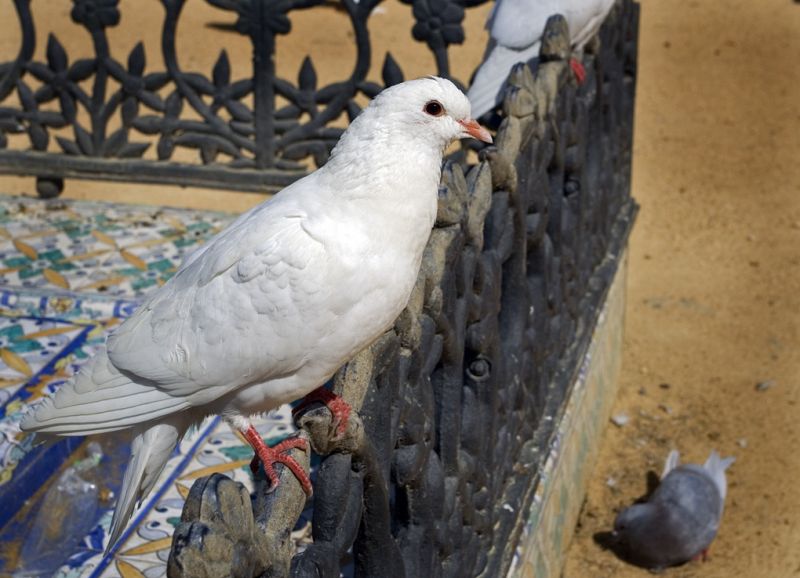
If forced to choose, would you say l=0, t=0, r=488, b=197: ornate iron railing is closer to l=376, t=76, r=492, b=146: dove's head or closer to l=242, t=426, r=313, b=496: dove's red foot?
l=376, t=76, r=492, b=146: dove's head

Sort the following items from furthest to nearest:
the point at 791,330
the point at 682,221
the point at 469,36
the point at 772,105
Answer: the point at 469,36 < the point at 772,105 < the point at 682,221 < the point at 791,330

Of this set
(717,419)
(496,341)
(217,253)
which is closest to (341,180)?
(217,253)

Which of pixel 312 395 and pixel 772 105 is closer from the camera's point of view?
pixel 312 395

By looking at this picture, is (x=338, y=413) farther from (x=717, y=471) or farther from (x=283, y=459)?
(x=717, y=471)

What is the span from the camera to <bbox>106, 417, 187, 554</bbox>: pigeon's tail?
262 cm

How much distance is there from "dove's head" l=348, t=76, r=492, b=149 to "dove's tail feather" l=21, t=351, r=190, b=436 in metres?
0.72

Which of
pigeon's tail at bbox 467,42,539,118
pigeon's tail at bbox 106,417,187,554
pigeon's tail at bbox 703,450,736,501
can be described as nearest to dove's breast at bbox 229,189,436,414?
pigeon's tail at bbox 106,417,187,554

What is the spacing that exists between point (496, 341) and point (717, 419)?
9.66 ft

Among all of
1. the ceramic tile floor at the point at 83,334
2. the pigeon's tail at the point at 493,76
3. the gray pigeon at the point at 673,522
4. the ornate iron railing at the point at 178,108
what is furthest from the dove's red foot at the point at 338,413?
the ornate iron railing at the point at 178,108

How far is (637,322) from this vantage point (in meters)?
6.76

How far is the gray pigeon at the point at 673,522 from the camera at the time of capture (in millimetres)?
4578

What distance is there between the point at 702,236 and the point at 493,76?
334 cm

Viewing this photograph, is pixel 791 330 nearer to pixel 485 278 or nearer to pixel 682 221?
pixel 682 221

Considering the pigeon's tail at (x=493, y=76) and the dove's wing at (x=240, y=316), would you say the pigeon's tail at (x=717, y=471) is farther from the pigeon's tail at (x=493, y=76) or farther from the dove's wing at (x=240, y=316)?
the dove's wing at (x=240, y=316)
